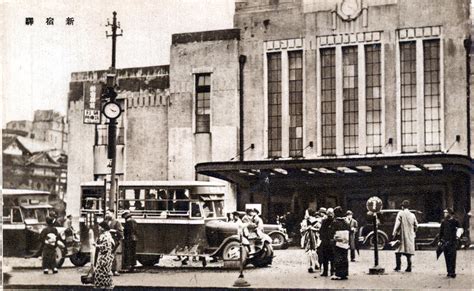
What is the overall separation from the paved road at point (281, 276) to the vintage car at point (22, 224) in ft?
1.13

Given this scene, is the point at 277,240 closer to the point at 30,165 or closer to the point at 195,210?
the point at 195,210

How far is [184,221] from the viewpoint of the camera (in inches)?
637

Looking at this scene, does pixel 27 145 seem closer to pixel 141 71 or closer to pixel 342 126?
pixel 141 71

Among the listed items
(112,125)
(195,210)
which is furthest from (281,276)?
(112,125)

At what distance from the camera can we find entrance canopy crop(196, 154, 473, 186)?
672 inches

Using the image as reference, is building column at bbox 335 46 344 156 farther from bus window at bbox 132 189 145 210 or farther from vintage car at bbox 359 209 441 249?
bus window at bbox 132 189 145 210

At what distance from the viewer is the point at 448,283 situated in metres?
13.7

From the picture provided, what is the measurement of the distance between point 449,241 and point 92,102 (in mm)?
7818

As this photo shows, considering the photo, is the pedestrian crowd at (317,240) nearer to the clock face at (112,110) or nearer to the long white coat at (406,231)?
the long white coat at (406,231)

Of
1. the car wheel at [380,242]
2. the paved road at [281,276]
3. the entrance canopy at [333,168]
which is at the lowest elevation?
the paved road at [281,276]

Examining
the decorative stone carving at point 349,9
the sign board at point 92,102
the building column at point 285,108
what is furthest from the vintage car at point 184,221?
the decorative stone carving at point 349,9

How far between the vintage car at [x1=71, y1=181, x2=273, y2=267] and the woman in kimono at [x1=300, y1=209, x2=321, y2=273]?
32.0 inches

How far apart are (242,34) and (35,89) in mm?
5654

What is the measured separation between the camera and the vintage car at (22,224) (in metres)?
16.6
